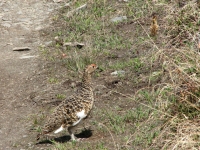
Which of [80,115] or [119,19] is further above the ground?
[80,115]

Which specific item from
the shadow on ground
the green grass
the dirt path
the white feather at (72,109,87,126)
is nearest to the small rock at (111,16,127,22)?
the green grass

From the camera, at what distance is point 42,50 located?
1141 cm

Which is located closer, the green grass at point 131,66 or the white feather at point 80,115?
the green grass at point 131,66

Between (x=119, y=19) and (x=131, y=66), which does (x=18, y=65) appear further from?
→ (x=119, y=19)

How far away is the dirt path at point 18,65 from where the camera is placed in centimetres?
831

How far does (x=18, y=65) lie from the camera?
10.9m

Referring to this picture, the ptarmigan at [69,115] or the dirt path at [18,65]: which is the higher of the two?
the ptarmigan at [69,115]

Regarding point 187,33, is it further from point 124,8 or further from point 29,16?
point 29,16

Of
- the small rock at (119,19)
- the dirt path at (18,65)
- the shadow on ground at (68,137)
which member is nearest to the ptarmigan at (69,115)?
the shadow on ground at (68,137)

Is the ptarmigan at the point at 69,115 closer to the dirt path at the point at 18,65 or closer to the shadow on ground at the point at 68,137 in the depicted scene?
the shadow on ground at the point at 68,137

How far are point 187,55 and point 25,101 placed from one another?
3.32 metres

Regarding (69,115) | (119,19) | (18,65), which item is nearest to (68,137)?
(69,115)

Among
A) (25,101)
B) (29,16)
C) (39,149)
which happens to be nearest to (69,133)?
(39,149)

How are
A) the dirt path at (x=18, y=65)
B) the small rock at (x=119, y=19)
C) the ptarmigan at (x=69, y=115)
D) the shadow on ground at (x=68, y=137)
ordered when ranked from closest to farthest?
the ptarmigan at (x=69, y=115) < the shadow on ground at (x=68, y=137) < the dirt path at (x=18, y=65) < the small rock at (x=119, y=19)
